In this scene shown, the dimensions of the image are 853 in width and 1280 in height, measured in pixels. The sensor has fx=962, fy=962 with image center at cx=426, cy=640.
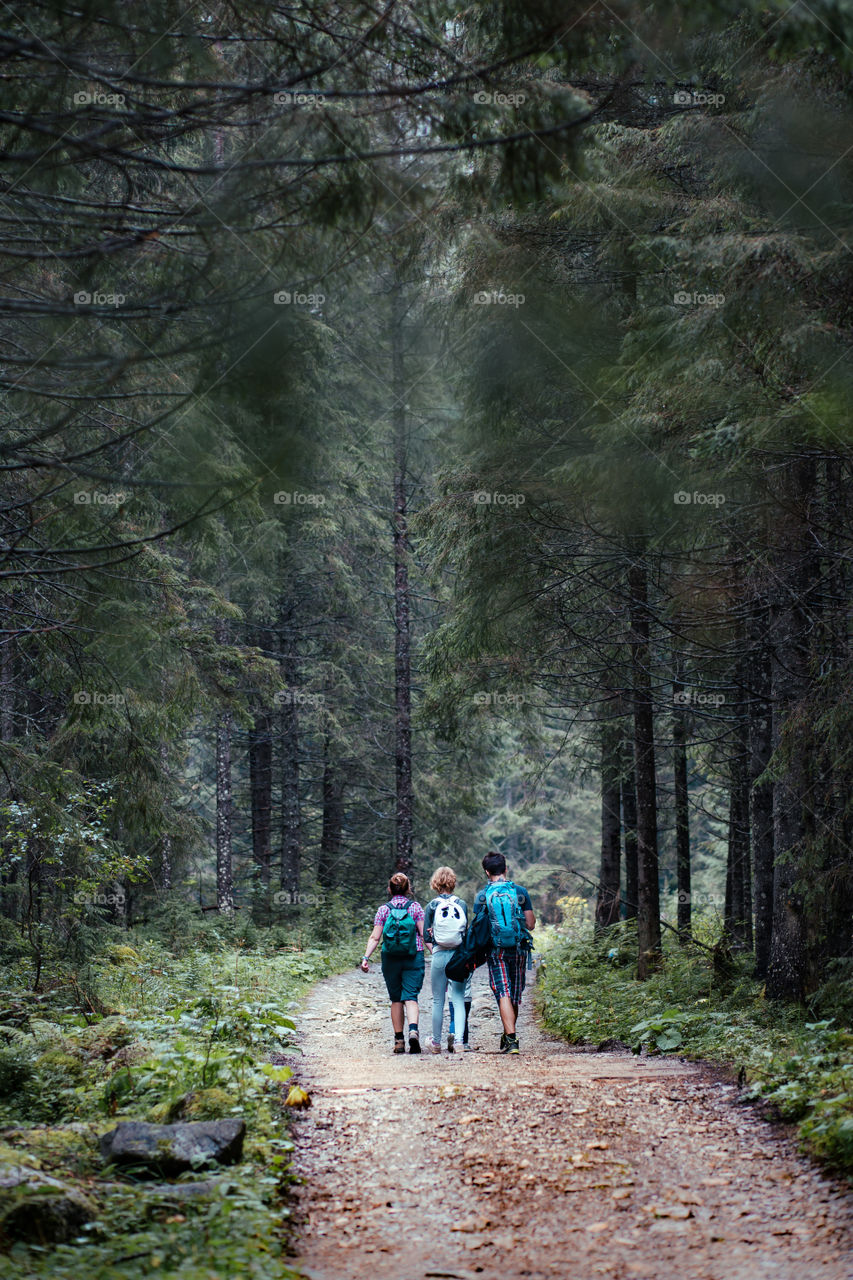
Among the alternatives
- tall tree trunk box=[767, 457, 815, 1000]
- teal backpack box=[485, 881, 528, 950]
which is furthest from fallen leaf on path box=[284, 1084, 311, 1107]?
tall tree trunk box=[767, 457, 815, 1000]

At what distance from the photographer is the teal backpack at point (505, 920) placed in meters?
9.23

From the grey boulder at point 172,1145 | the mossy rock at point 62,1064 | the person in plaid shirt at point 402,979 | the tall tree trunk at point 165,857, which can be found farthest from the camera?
the tall tree trunk at point 165,857

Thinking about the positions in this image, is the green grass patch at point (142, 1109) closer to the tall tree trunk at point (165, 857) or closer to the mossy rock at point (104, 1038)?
the mossy rock at point (104, 1038)

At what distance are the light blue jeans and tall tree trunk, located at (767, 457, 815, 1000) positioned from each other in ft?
9.72

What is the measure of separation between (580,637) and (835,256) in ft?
15.1

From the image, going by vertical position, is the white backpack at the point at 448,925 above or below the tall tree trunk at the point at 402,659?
below

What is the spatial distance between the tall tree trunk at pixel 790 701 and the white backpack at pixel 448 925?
9.56 feet

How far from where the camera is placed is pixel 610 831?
17.9 m

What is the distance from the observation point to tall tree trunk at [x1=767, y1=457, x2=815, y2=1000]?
26.0 ft

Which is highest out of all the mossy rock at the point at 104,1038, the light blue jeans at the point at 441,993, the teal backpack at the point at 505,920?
the teal backpack at the point at 505,920

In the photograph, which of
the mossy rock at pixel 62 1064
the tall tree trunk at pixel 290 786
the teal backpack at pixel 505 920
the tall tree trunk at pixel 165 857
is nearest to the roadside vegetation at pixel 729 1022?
the teal backpack at pixel 505 920

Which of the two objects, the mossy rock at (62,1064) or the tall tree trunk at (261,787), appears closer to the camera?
the mossy rock at (62,1064)

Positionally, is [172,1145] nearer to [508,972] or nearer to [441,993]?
[508,972]

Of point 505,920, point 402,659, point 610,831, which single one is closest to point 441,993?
point 505,920
